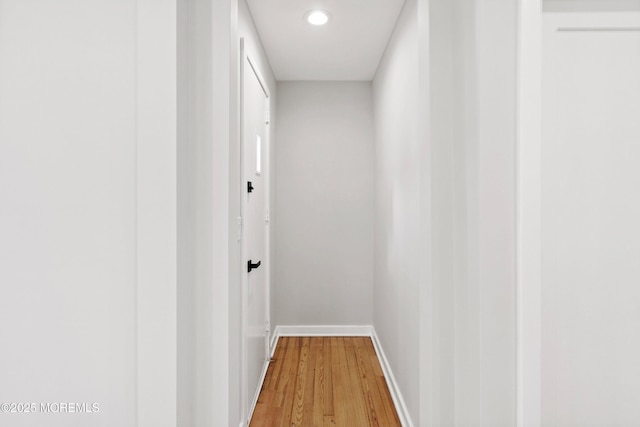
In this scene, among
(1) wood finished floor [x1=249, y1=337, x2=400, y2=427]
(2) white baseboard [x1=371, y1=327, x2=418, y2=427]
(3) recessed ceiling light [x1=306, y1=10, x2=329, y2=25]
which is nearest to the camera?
(2) white baseboard [x1=371, y1=327, x2=418, y2=427]

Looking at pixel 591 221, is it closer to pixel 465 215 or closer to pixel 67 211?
pixel 465 215

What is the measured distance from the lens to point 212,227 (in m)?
1.48

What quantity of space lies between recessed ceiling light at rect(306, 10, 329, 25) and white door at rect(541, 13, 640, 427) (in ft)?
4.73

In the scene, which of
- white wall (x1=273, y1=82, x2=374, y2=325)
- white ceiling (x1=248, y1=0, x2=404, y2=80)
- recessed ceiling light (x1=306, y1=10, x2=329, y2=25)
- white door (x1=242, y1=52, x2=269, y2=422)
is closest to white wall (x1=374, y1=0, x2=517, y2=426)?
white ceiling (x1=248, y1=0, x2=404, y2=80)

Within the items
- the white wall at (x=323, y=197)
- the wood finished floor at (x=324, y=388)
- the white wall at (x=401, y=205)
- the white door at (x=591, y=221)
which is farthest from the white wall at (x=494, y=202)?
the white wall at (x=323, y=197)

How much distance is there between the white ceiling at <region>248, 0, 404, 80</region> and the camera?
229cm

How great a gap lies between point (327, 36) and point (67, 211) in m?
2.06

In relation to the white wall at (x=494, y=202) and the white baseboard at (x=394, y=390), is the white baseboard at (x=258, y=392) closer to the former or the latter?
the white baseboard at (x=394, y=390)

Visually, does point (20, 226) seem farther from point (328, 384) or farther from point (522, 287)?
point (328, 384)

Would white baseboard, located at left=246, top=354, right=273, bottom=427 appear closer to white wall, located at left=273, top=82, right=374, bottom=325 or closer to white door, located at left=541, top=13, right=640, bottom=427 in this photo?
white wall, located at left=273, top=82, right=374, bottom=325

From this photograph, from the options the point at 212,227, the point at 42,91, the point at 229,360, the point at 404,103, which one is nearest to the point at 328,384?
the point at 229,360

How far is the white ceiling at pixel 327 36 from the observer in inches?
90.0

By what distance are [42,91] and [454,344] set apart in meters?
1.82

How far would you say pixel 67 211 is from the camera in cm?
139
